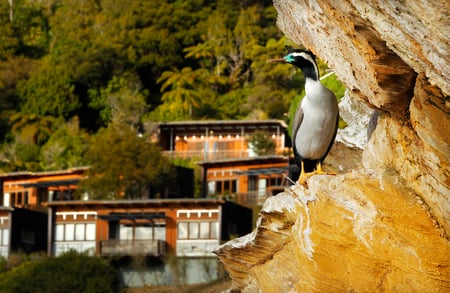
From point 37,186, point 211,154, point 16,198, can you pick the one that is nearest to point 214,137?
point 211,154

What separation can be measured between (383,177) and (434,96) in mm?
2254

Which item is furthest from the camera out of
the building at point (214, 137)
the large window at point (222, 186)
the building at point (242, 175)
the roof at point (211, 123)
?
the roof at point (211, 123)

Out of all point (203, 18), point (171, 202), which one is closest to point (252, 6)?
point (203, 18)

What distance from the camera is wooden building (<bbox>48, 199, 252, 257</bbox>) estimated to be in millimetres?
52531

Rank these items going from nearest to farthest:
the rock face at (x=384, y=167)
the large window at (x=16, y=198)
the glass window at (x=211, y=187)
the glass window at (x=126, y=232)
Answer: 1. the rock face at (x=384, y=167)
2. the glass window at (x=126, y=232)
3. the glass window at (x=211, y=187)
4. the large window at (x=16, y=198)

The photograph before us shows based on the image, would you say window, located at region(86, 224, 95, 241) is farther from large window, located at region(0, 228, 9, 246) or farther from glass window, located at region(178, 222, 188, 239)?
glass window, located at region(178, 222, 188, 239)

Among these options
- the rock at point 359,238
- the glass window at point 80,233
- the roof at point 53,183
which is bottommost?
the glass window at point 80,233

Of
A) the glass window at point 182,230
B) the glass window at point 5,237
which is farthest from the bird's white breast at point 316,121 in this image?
the glass window at point 5,237

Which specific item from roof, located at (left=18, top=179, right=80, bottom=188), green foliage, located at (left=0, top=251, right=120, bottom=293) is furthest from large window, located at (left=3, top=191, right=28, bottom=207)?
green foliage, located at (left=0, top=251, right=120, bottom=293)

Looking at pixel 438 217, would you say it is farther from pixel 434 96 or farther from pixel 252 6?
pixel 252 6

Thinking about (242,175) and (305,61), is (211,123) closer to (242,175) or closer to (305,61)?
(242,175)

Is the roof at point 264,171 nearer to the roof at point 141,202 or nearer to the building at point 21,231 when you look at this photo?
the roof at point 141,202

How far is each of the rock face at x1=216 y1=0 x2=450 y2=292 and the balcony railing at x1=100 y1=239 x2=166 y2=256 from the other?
3606 centimetres

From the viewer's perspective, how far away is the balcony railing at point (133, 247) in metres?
52.1
